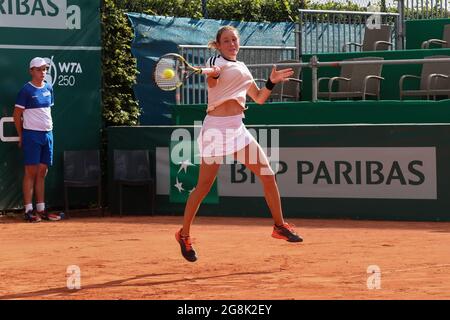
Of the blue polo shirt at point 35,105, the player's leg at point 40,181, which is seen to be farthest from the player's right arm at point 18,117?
the player's leg at point 40,181

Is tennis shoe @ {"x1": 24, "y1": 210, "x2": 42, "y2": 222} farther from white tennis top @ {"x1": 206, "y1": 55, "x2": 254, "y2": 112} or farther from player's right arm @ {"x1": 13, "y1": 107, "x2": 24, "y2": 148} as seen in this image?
white tennis top @ {"x1": 206, "y1": 55, "x2": 254, "y2": 112}

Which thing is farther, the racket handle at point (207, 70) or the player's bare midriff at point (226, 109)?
the player's bare midriff at point (226, 109)

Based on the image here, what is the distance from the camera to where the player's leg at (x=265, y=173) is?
898 cm

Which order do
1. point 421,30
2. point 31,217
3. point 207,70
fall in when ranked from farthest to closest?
point 421,30 < point 31,217 < point 207,70

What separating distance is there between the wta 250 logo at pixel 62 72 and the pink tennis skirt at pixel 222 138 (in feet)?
20.3

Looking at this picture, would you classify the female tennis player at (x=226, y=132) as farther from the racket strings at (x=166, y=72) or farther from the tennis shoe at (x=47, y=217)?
the tennis shoe at (x=47, y=217)

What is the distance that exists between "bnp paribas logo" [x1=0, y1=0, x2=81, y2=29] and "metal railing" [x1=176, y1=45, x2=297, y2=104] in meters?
2.08

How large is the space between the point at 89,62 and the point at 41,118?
150 cm

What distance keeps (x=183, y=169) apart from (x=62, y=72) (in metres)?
2.22

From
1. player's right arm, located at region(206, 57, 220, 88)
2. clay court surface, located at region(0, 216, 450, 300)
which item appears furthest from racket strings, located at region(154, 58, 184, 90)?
clay court surface, located at region(0, 216, 450, 300)

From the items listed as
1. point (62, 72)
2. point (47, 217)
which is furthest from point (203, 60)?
point (47, 217)

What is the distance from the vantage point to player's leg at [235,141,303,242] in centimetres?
898

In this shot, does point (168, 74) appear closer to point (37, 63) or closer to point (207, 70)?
point (207, 70)

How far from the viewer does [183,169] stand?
1455cm
